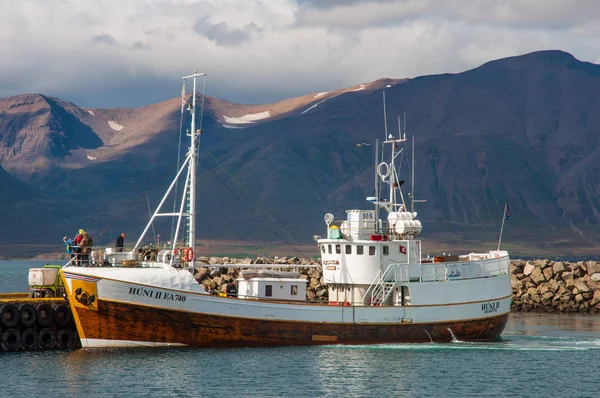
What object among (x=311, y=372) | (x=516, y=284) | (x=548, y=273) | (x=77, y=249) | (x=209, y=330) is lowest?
(x=311, y=372)

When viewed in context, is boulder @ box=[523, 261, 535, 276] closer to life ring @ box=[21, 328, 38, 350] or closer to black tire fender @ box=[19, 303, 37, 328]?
life ring @ box=[21, 328, 38, 350]

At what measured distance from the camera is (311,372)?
43688 millimetres

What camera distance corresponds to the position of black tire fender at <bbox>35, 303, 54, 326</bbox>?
48.6 metres

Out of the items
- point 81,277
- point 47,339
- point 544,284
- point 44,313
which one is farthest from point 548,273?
point 81,277

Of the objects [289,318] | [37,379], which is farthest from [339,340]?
[37,379]

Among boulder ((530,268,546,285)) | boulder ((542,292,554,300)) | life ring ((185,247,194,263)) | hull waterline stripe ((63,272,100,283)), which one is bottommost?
boulder ((542,292,554,300))

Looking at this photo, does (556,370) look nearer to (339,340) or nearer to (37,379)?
(339,340)

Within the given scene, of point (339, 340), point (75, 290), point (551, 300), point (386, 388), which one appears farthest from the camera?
point (551, 300)

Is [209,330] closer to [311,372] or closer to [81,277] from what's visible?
[311,372]

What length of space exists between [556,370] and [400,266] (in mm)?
9156

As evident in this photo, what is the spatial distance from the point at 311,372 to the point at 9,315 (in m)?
15.4

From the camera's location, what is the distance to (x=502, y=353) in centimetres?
5059

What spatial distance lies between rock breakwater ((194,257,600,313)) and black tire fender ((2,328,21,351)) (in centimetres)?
2802

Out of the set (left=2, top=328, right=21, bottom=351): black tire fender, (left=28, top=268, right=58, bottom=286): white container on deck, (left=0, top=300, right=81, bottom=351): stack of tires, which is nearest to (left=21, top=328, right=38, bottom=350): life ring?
(left=0, top=300, right=81, bottom=351): stack of tires
